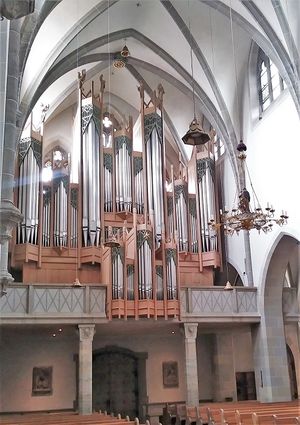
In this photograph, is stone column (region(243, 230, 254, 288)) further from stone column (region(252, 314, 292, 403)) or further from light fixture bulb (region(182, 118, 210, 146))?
light fixture bulb (region(182, 118, 210, 146))

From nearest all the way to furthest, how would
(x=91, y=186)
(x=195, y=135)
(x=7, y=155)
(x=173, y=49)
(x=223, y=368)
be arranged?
(x=7, y=155) → (x=195, y=135) → (x=91, y=186) → (x=173, y=49) → (x=223, y=368)

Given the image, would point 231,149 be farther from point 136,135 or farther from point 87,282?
point 87,282

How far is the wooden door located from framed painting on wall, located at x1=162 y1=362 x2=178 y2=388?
4.00ft

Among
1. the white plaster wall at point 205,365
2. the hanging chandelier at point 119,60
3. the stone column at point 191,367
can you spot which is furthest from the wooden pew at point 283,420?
the hanging chandelier at point 119,60

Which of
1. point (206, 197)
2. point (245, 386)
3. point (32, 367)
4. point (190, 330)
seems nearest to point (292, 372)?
point (245, 386)

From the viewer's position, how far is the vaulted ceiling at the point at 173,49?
18078 millimetres

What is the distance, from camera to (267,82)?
2080 centimetres

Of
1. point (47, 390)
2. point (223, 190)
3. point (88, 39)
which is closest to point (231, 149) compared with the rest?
point (223, 190)

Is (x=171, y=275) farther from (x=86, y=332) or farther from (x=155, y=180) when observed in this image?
(x=155, y=180)

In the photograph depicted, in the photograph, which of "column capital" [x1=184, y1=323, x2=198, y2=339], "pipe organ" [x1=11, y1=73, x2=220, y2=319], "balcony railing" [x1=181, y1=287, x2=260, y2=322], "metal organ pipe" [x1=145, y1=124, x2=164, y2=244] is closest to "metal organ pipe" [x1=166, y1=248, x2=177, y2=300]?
"pipe organ" [x1=11, y1=73, x2=220, y2=319]

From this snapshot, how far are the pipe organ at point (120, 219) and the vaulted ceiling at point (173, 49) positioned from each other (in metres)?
1.39

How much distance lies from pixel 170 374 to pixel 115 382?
2.36 m

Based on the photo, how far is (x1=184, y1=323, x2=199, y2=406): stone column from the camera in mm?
18562

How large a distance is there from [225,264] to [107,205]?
539cm
